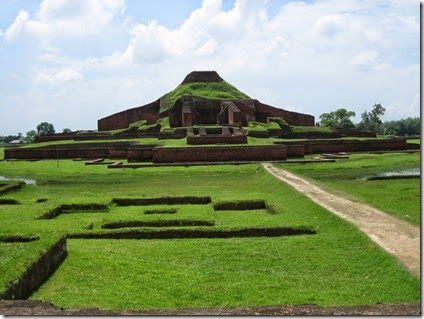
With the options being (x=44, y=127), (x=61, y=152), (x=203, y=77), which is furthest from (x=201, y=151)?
(x=44, y=127)

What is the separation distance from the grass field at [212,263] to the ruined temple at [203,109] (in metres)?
18.5

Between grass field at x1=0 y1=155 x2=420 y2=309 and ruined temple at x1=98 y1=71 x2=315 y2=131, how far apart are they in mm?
18461

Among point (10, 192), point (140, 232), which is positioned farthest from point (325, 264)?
point (10, 192)

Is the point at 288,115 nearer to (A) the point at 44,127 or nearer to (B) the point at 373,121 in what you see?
(B) the point at 373,121

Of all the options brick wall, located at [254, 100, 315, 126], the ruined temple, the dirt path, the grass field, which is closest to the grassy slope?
the dirt path

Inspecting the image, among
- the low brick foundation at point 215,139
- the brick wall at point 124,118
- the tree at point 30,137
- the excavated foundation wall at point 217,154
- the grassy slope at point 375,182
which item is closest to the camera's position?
the grassy slope at point 375,182

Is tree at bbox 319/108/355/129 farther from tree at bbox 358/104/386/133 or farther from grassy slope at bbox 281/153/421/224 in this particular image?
grassy slope at bbox 281/153/421/224

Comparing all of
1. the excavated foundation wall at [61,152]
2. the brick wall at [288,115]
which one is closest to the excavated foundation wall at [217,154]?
the excavated foundation wall at [61,152]

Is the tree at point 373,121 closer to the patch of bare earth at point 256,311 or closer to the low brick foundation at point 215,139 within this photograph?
the low brick foundation at point 215,139

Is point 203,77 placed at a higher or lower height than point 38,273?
higher

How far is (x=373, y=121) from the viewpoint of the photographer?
5600 centimetres

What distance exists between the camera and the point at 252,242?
6.49m

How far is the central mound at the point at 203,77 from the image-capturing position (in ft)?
124

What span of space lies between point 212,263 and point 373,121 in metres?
54.2
